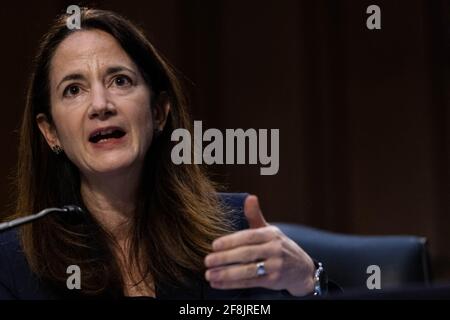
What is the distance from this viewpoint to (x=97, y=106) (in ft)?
4.53

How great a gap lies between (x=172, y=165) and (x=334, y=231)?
50cm

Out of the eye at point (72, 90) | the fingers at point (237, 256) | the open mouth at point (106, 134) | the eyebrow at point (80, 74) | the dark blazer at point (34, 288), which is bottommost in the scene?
Answer: the dark blazer at point (34, 288)

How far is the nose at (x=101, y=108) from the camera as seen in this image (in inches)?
54.4

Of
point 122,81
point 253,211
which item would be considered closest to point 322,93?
point 122,81

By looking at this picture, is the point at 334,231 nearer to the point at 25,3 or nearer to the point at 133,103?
the point at 133,103

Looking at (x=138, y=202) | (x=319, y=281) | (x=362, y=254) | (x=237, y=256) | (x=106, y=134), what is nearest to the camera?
(x=237, y=256)

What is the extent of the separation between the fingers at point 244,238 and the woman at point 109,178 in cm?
30

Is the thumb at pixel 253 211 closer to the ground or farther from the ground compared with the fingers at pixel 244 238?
farther from the ground

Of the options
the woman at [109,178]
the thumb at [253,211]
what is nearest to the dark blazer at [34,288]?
the woman at [109,178]

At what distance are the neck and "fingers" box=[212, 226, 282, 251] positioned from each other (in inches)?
17.0

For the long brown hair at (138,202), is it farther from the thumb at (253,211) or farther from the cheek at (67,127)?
the thumb at (253,211)

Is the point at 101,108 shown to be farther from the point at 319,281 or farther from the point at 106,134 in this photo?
the point at 319,281

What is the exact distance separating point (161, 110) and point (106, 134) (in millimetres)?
159

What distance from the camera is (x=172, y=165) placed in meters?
1.54
